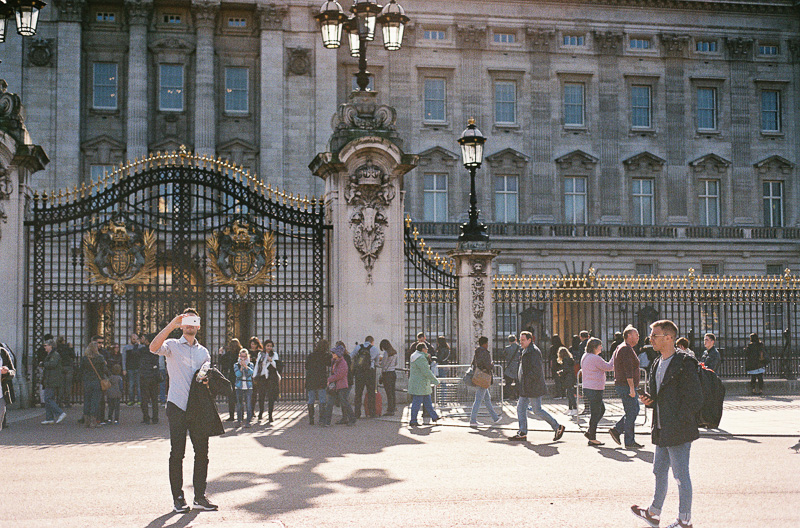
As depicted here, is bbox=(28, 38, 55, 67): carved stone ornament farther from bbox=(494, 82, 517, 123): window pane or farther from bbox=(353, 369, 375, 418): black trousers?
bbox=(353, 369, 375, 418): black trousers

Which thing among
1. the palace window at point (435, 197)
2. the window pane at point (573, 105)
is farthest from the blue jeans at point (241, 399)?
the window pane at point (573, 105)

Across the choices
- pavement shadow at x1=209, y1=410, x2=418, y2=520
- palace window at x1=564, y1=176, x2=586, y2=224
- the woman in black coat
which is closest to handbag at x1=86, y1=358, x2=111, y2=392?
pavement shadow at x1=209, y1=410, x2=418, y2=520

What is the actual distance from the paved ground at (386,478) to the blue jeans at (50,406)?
0.47m

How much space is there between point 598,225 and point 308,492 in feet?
127

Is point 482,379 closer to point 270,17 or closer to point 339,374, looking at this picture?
point 339,374

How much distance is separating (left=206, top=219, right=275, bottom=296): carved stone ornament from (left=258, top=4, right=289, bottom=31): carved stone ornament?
27.4 m

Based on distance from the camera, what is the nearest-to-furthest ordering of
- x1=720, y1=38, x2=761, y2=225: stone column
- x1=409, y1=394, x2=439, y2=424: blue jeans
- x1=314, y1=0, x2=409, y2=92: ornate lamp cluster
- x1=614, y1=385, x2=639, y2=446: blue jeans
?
x1=614, y1=385, x2=639, y2=446: blue jeans < x1=409, y1=394, x2=439, y2=424: blue jeans < x1=314, y1=0, x2=409, y2=92: ornate lamp cluster < x1=720, y1=38, x2=761, y2=225: stone column

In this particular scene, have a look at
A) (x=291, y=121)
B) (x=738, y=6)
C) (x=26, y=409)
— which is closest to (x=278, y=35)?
(x=291, y=121)

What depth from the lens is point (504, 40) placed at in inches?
1891

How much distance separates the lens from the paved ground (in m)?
8.73

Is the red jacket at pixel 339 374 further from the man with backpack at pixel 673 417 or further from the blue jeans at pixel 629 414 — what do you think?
the man with backpack at pixel 673 417

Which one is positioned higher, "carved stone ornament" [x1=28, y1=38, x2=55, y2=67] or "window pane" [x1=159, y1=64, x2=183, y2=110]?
"carved stone ornament" [x1=28, y1=38, x2=55, y2=67]

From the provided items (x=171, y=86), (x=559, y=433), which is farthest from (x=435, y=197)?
(x=559, y=433)

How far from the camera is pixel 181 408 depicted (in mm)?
9117
